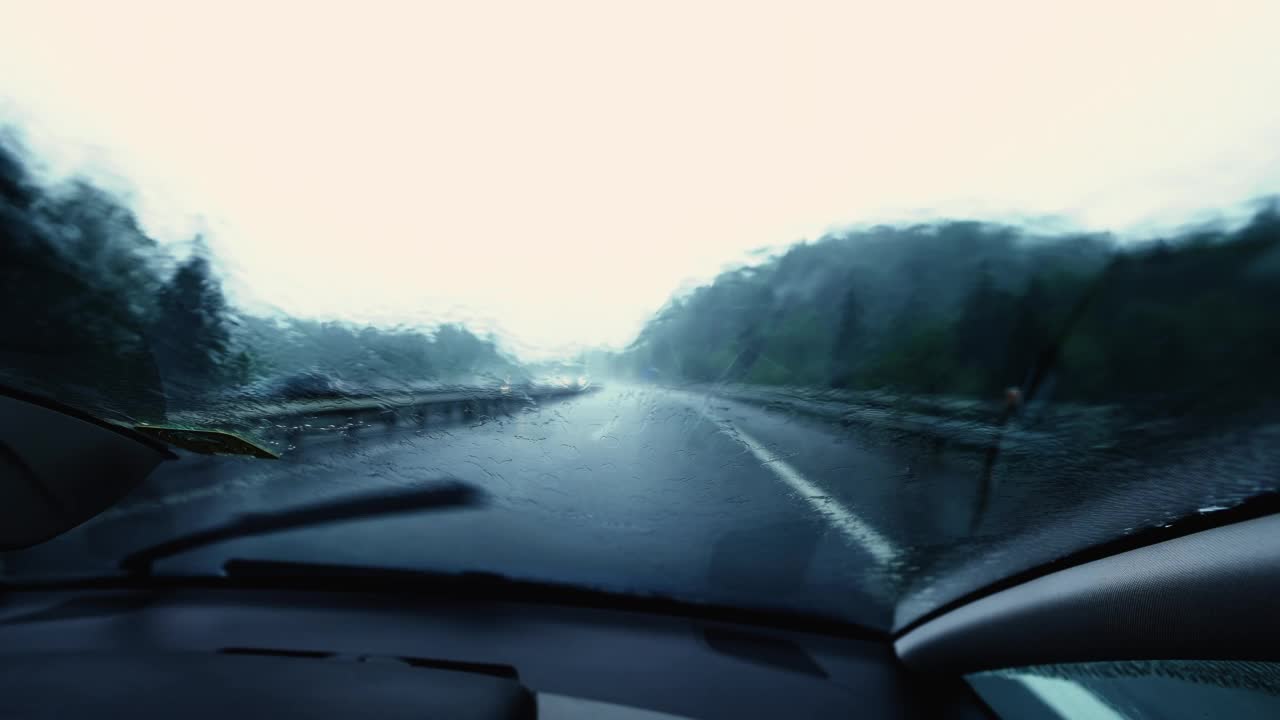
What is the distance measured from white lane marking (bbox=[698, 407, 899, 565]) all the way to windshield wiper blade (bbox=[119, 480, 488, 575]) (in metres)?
1.51

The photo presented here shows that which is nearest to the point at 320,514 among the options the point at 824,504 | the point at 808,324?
the point at 824,504

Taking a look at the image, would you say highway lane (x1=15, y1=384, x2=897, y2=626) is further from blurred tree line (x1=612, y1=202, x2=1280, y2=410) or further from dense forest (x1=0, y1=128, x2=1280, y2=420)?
blurred tree line (x1=612, y1=202, x2=1280, y2=410)

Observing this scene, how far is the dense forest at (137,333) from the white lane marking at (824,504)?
114cm

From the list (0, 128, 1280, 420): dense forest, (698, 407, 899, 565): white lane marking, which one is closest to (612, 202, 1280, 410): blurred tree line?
(0, 128, 1280, 420): dense forest

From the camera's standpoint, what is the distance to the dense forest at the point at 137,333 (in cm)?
228

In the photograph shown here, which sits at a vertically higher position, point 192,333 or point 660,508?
point 192,333

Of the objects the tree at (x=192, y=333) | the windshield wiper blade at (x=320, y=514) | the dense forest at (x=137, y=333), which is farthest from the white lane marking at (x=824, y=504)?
the tree at (x=192, y=333)

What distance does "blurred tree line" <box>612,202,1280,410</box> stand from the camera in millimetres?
1588

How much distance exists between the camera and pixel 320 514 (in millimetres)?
3574

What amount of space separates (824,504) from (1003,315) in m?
1.33

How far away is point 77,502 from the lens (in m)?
3.34

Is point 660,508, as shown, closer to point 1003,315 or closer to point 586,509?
point 586,509

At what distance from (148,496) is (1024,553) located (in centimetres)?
450

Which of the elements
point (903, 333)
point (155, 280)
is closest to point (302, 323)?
point (155, 280)
